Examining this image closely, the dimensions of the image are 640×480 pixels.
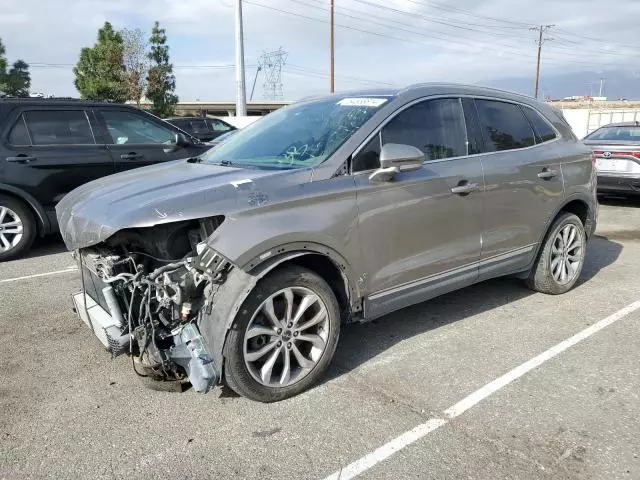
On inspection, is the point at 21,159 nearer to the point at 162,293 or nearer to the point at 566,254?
the point at 162,293

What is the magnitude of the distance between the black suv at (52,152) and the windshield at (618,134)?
25.4 feet

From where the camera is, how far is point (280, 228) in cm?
304

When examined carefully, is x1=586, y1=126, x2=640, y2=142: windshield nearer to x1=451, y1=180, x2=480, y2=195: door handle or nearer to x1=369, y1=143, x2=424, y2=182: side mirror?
x1=451, y1=180, x2=480, y2=195: door handle

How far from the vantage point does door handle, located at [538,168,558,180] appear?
4621 millimetres

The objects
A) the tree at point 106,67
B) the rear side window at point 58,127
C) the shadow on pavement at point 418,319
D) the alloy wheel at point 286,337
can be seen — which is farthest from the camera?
the tree at point 106,67

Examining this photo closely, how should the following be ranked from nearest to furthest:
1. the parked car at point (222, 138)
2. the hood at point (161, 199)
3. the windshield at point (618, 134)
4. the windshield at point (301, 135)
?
the hood at point (161, 199) → the windshield at point (301, 135) → the parked car at point (222, 138) → the windshield at point (618, 134)

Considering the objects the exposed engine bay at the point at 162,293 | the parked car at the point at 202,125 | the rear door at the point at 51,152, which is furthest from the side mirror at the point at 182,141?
the parked car at the point at 202,125

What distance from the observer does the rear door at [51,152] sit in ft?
21.2

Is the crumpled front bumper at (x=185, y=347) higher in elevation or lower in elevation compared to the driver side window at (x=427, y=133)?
lower

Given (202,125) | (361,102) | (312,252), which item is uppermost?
(361,102)

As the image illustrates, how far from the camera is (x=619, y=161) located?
9.49 meters

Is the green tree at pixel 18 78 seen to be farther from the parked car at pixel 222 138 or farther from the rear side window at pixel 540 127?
the rear side window at pixel 540 127

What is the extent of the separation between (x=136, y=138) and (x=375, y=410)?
5.72m

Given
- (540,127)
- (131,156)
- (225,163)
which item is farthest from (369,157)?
(131,156)
